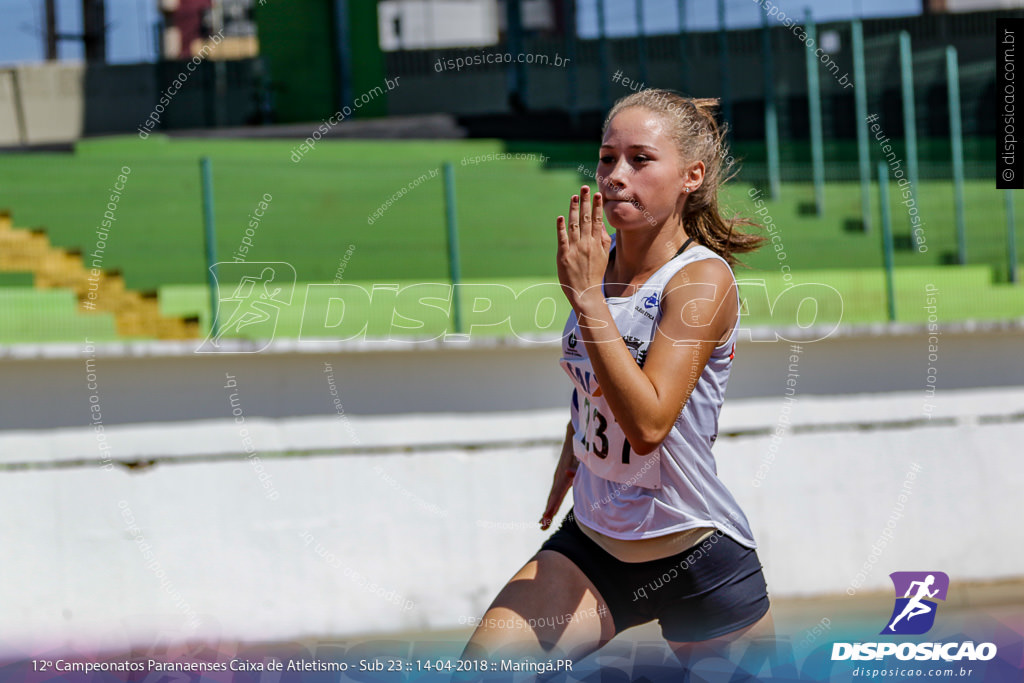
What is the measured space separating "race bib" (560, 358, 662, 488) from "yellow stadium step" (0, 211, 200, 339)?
432 cm

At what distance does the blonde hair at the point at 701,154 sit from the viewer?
2463 millimetres

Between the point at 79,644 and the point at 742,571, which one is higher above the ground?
the point at 742,571

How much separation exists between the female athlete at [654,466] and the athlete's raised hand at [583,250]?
4 centimetres

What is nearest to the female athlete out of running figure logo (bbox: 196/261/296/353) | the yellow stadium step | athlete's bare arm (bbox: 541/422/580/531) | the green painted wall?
athlete's bare arm (bbox: 541/422/580/531)

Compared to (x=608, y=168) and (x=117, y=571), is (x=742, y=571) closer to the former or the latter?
(x=608, y=168)

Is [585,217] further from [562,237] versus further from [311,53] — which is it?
[311,53]

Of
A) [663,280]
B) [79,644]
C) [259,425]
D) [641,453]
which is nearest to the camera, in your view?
[641,453]

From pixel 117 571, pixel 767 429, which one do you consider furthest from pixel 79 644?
pixel 767 429

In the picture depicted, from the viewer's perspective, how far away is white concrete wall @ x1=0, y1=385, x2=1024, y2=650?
5938 mm

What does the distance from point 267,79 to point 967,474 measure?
10.1 meters

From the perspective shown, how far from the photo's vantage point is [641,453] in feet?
7.36

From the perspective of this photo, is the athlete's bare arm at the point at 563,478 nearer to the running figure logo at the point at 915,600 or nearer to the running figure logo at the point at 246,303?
the running figure logo at the point at 915,600

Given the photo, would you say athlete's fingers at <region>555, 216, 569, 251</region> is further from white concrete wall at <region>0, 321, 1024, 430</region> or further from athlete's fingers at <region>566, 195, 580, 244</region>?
white concrete wall at <region>0, 321, 1024, 430</region>

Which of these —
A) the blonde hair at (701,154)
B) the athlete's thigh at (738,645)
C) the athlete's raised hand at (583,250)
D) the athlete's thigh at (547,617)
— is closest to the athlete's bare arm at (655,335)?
the athlete's raised hand at (583,250)
